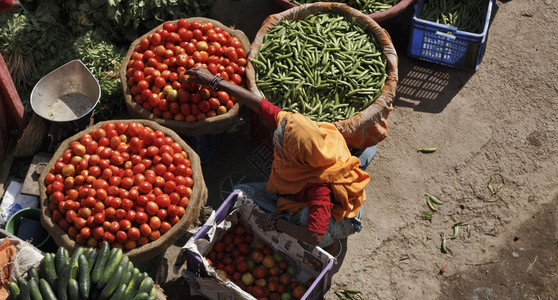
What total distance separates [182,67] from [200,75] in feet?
1.07

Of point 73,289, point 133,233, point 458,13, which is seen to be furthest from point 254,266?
point 458,13

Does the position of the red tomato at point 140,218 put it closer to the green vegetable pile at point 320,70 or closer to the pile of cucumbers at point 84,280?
the pile of cucumbers at point 84,280

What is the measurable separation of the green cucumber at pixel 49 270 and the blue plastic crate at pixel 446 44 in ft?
15.0

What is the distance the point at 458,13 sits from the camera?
6637 mm

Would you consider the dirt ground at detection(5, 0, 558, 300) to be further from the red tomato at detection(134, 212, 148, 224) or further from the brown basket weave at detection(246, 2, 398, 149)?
the red tomato at detection(134, 212, 148, 224)

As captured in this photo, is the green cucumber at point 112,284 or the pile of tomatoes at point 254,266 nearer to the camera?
the green cucumber at point 112,284

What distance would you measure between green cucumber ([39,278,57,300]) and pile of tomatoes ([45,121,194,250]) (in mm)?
654

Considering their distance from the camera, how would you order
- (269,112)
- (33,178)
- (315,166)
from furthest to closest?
1. (33,178)
2. (269,112)
3. (315,166)

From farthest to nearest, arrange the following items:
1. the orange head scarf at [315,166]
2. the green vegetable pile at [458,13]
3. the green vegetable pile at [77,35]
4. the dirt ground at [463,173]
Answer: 1. the green vegetable pile at [458,13]
2. the green vegetable pile at [77,35]
3. the dirt ground at [463,173]
4. the orange head scarf at [315,166]

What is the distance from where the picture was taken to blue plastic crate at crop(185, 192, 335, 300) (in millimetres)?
4441

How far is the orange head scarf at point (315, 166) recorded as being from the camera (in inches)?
163

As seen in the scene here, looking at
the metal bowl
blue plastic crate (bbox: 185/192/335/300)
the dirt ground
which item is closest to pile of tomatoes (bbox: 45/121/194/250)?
blue plastic crate (bbox: 185/192/335/300)

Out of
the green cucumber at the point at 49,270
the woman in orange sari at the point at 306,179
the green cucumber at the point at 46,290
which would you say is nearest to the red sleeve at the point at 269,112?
the woman in orange sari at the point at 306,179

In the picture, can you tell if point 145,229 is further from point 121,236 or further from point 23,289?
point 23,289
